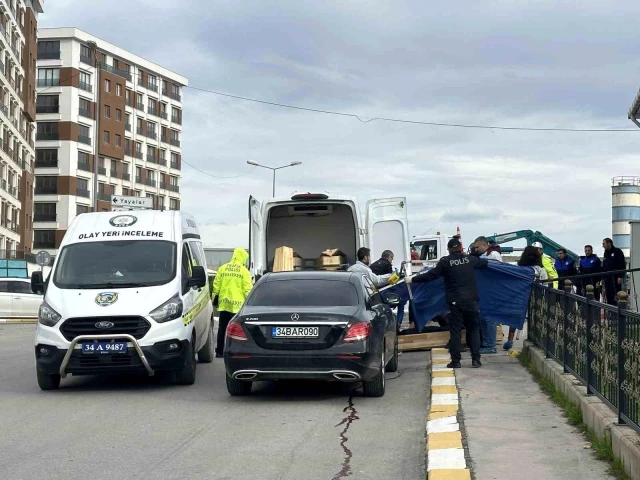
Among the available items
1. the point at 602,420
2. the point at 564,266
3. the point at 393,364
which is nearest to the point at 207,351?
the point at 393,364

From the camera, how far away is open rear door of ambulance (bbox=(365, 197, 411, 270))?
19.6m

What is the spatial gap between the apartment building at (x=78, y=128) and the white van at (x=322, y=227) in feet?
218

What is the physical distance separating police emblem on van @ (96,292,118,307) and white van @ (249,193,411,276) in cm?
603

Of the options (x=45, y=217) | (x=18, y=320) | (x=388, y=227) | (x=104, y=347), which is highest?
(x=45, y=217)

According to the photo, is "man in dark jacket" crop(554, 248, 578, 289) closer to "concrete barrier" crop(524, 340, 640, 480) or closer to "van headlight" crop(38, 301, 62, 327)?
"concrete barrier" crop(524, 340, 640, 480)

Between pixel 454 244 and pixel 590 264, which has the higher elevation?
pixel 454 244

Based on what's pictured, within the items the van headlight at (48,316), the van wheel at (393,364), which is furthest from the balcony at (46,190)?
the van headlight at (48,316)

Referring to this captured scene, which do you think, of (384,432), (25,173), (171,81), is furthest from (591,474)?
(171,81)

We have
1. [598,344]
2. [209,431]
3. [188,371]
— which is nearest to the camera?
[598,344]

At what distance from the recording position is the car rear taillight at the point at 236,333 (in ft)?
36.3

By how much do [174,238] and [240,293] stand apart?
2332mm

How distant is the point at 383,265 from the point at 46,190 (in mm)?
76835

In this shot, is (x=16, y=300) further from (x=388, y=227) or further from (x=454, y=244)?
(x=454, y=244)

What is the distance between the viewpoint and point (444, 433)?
8.56 meters
